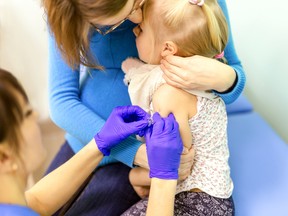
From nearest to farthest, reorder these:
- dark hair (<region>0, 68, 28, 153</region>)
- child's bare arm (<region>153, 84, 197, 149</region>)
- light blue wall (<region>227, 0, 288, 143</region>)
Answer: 1. dark hair (<region>0, 68, 28, 153</region>)
2. child's bare arm (<region>153, 84, 197, 149</region>)
3. light blue wall (<region>227, 0, 288, 143</region>)

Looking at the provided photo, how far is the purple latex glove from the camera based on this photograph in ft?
3.12

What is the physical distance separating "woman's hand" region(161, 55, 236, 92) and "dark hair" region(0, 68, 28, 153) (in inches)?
16.6

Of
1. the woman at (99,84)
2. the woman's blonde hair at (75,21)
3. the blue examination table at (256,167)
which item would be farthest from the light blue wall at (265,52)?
the woman's blonde hair at (75,21)

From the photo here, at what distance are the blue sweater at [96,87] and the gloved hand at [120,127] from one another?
2.9 inches

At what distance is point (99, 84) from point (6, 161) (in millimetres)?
507

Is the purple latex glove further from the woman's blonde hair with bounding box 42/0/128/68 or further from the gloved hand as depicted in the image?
the woman's blonde hair with bounding box 42/0/128/68

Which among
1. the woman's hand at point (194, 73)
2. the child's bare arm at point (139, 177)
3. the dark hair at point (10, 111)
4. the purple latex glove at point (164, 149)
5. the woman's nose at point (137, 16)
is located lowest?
the child's bare arm at point (139, 177)

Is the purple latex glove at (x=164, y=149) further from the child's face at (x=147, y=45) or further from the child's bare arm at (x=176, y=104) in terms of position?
the child's face at (x=147, y=45)

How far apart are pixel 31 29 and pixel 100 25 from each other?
3.43 feet

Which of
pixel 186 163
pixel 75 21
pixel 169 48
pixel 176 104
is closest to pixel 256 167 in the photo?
pixel 186 163

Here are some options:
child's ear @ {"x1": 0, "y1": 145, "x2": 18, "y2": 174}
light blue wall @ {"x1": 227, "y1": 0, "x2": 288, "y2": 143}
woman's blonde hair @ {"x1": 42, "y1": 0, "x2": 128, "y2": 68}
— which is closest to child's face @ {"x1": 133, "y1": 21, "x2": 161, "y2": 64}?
woman's blonde hair @ {"x1": 42, "y1": 0, "x2": 128, "y2": 68}

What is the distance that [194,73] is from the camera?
3.28ft

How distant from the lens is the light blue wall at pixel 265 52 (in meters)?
1.53

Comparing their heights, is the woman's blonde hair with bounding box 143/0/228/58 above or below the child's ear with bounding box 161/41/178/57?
above
